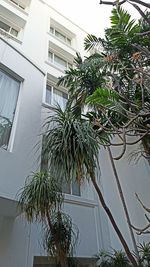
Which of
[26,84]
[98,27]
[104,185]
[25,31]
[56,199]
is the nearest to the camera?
[56,199]

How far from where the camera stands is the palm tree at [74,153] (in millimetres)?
3305

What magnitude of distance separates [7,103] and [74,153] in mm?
1658

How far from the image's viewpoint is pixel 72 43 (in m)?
10.6

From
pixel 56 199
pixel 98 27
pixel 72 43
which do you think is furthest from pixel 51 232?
pixel 98 27

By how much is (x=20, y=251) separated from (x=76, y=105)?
325 cm

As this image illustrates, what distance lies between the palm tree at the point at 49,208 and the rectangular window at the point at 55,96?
4.16 meters

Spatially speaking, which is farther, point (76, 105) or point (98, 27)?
point (98, 27)

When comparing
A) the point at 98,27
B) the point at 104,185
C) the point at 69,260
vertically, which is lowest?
the point at 69,260

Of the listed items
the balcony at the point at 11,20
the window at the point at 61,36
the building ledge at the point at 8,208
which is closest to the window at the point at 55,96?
the balcony at the point at 11,20

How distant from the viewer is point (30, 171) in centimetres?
367

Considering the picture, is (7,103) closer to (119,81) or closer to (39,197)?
(39,197)

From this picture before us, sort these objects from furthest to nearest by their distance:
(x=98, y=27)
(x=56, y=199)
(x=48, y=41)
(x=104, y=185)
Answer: (x=98, y=27) → (x=48, y=41) → (x=104, y=185) → (x=56, y=199)

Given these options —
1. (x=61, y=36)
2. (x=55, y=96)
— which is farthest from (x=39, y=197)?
(x=61, y=36)

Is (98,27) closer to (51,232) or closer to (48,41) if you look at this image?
(48,41)
